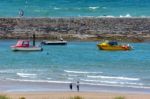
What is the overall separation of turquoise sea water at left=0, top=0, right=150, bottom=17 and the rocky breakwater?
16122 millimetres

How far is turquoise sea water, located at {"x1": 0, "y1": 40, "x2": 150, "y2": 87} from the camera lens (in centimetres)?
5394

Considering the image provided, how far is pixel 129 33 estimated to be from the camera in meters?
85.1

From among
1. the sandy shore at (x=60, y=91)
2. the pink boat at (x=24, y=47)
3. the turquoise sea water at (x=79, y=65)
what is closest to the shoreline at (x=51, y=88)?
the sandy shore at (x=60, y=91)

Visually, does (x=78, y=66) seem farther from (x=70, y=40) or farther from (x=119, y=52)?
(x=70, y=40)

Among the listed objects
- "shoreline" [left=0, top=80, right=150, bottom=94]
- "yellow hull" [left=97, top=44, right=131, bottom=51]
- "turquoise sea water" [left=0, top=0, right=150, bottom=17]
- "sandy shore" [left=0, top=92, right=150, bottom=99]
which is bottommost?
"shoreline" [left=0, top=80, right=150, bottom=94]

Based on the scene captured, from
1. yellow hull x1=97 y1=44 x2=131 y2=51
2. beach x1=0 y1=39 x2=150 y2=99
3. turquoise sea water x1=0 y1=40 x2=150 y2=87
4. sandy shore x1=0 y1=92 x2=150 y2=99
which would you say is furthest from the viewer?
yellow hull x1=97 y1=44 x2=131 y2=51

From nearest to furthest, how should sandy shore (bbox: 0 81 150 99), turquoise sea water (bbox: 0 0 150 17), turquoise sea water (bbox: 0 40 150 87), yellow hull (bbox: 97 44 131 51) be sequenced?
sandy shore (bbox: 0 81 150 99) → turquoise sea water (bbox: 0 40 150 87) → yellow hull (bbox: 97 44 131 51) → turquoise sea water (bbox: 0 0 150 17)

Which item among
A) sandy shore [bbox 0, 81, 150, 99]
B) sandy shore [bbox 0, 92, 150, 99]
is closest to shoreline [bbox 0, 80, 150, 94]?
sandy shore [bbox 0, 81, 150, 99]

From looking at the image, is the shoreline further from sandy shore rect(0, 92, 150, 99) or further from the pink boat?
the pink boat

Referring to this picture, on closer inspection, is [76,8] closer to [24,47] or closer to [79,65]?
[24,47]

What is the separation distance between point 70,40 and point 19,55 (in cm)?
1206

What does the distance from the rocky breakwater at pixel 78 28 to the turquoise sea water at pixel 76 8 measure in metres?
16.1

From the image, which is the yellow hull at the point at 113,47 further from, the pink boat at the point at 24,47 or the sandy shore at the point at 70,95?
the sandy shore at the point at 70,95

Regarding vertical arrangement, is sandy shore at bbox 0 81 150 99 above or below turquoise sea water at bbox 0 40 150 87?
below
